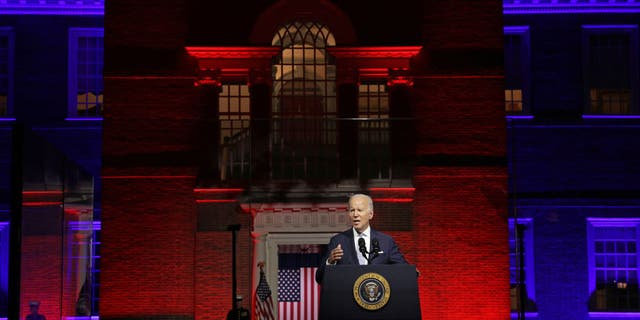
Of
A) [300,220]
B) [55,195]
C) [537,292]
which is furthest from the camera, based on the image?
[537,292]

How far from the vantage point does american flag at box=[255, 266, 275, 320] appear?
16.2 metres

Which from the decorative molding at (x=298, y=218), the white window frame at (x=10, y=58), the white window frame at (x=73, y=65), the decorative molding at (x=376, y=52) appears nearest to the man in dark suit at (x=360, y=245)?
the decorative molding at (x=298, y=218)

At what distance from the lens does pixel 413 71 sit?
17484 millimetres

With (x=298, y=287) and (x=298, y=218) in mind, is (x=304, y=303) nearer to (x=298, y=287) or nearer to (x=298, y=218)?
(x=298, y=287)

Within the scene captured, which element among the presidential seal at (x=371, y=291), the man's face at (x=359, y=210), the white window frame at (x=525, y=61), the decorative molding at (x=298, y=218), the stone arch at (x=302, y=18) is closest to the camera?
the presidential seal at (x=371, y=291)

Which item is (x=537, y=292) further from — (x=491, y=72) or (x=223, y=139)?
(x=223, y=139)

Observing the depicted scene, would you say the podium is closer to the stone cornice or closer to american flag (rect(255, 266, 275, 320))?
american flag (rect(255, 266, 275, 320))

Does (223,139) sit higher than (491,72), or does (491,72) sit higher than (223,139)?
(491,72)

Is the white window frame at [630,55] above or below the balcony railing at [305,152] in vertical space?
above

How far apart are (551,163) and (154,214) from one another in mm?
7650

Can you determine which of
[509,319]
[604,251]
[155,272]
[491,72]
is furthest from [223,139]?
[604,251]

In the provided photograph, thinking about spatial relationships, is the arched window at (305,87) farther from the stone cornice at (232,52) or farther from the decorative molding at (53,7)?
the decorative molding at (53,7)

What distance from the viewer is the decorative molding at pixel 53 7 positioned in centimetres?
1878

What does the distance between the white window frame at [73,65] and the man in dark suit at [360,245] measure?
11511 mm
